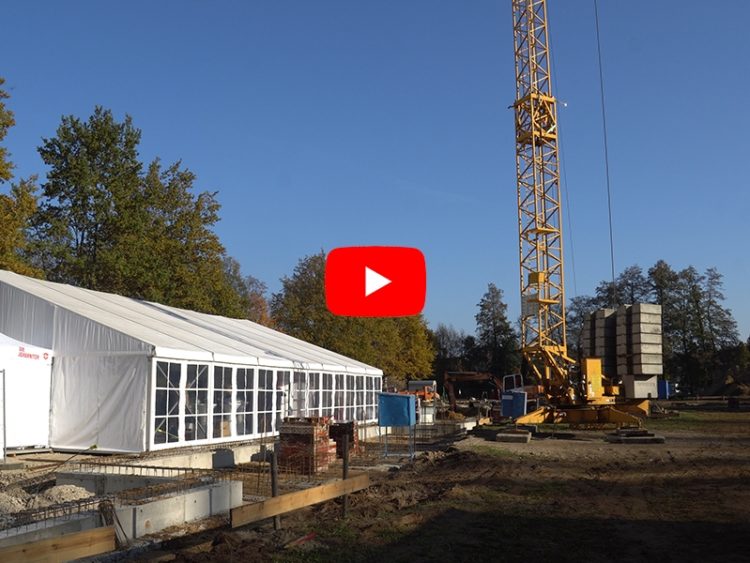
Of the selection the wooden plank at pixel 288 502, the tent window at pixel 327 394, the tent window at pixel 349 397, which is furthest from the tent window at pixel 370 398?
the wooden plank at pixel 288 502

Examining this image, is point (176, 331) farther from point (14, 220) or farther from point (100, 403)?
point (14, 220)

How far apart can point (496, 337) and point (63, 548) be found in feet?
309

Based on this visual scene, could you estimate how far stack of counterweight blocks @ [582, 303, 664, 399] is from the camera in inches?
1313

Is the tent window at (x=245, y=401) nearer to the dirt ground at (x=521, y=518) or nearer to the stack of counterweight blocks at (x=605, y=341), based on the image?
the dirt ground at (x=521, y=518)

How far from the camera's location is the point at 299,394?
26.4 m

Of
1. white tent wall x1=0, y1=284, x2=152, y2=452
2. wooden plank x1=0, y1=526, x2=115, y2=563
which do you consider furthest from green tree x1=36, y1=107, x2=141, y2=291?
wooden plank x1=0, y1=526, x2=115, y2=563

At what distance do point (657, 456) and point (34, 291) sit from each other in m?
18.6

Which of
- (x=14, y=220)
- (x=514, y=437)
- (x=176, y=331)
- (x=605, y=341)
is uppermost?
(x=14, y=220)

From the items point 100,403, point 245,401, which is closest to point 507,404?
point 245,401

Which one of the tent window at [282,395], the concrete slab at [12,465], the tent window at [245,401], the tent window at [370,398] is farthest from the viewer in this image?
the tent window at [370,398]

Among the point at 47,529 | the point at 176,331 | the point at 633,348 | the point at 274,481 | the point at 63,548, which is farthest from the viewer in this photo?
the point at 633,348

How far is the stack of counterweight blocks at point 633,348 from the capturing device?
33344 mm

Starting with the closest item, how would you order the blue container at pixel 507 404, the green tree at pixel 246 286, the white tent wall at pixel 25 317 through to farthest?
the white tent wall at pixel 25 317
the blue container at pixel 507 404
the green tree at pixel 246 286

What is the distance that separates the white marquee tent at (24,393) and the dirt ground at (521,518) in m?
8.77
